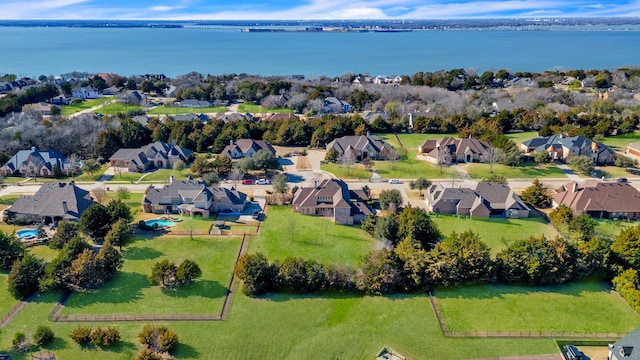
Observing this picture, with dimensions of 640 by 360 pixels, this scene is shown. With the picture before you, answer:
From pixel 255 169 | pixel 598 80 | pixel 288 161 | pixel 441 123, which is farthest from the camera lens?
pixel 598 80

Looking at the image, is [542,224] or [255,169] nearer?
[542,224]

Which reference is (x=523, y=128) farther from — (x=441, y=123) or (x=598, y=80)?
(x=598, y=80)

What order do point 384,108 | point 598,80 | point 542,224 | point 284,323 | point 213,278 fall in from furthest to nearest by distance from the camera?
point 598,80 < point 384,108 < point 542,224 < point 213,278 < point 284,323

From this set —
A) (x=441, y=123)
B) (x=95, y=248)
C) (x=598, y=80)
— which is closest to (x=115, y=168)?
(x=95, y=248)

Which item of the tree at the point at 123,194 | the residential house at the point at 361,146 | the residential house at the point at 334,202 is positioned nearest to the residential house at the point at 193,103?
the residential house at the point at 361,146

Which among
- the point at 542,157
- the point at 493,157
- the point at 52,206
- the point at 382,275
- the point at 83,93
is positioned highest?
the point at 83,93

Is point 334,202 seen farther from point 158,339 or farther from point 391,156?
point 158,339

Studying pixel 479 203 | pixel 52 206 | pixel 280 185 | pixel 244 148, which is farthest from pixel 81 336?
pixel 244 148

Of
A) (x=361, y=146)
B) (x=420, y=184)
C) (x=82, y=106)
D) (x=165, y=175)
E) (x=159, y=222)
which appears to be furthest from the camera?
(x=82, y=106)
